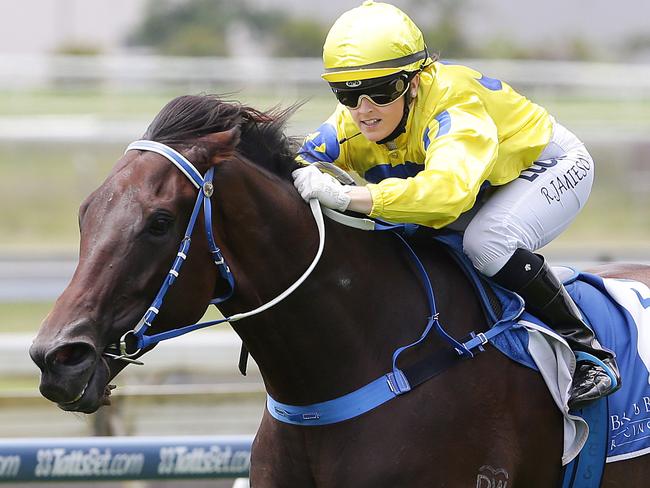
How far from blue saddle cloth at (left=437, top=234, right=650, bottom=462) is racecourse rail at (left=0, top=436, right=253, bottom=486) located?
1869 mm

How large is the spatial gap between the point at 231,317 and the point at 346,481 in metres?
0.53

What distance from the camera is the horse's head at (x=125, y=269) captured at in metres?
2.52

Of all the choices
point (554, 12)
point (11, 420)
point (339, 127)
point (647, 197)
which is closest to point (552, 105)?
point (647, 197)

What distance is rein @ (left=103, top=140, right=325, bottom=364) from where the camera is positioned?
2.65m

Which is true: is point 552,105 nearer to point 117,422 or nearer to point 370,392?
point 117,422

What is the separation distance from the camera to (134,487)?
5.93 m

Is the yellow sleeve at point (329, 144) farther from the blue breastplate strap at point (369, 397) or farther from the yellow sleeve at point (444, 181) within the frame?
the blue breastplate strap at point (369, 397)

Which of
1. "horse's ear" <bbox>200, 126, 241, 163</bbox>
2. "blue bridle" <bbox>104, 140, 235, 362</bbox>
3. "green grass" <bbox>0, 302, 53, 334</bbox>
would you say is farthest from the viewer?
"green grass" <bbox>0, 302, 53, 334</bbox>

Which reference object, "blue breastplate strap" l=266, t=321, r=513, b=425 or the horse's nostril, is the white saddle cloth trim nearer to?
"blue breastplate strap" l=266, t=321, r=513, b=425

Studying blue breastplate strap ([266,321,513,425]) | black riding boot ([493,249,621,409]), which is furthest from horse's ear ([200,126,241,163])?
black riding boot ([493,249,621,409])

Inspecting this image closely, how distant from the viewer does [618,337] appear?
3.43m

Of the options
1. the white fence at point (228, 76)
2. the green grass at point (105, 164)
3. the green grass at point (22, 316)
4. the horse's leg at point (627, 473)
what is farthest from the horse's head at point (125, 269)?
the white fence at point (228, 76)

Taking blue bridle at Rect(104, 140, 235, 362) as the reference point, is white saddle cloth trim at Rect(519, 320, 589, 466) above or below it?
below

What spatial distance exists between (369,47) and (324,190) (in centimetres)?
45
